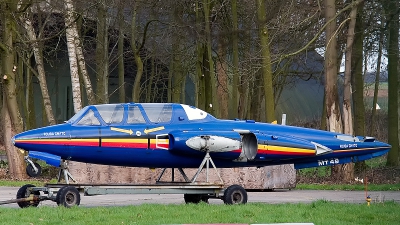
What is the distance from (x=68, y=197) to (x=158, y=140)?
8.03 feet

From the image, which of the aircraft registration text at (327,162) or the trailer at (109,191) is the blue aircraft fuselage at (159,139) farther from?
the trailer at (109,191)

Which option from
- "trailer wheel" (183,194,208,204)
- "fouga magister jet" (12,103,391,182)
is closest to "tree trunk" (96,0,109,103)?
"trailer wheel" (183,194,208,204)

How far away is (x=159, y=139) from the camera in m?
16.8

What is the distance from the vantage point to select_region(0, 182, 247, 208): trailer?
1529 cm

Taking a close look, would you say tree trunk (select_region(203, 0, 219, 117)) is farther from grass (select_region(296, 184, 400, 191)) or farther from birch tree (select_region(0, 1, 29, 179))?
grass (select_region(296, 184, 400, 191))

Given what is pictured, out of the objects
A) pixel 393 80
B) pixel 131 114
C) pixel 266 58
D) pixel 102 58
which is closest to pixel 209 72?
pixel 102 58

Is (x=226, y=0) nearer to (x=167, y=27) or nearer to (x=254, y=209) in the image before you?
(x=167, y=27)

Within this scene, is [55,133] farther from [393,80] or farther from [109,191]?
[393,80]

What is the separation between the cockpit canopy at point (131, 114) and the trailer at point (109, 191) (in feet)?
4.69

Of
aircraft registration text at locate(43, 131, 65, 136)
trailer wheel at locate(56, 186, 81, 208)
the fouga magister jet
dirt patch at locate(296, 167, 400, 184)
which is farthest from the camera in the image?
dirt patch at locate(296, 167, 400, 184)

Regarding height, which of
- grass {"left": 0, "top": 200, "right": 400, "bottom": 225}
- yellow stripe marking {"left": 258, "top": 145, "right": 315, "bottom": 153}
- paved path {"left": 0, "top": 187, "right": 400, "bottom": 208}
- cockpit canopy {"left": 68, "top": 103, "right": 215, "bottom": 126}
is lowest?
grass {"left": 0, "top": 200, "right": 400, "bottom": 225}

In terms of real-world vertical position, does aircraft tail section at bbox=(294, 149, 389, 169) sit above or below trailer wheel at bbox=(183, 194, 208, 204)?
above

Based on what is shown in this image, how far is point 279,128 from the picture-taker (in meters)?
17.7

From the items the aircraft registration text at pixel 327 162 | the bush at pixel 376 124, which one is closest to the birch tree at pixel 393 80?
the bush at pixel 376 124
